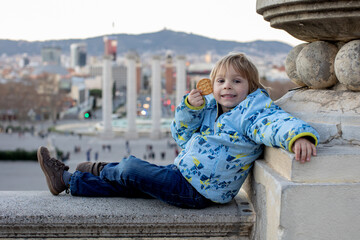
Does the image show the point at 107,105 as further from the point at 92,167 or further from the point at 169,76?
the point at 169,76

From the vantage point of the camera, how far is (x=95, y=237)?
295cm

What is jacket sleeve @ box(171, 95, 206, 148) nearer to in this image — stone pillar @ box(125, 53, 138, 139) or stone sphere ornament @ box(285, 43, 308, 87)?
stone sphere ornament @ box(285, 43, 308, 87)

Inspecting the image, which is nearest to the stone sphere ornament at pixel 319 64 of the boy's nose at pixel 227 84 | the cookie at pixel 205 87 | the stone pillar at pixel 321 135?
the stone pillar at pixel 321 135

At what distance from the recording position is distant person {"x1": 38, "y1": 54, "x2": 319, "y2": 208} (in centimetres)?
303

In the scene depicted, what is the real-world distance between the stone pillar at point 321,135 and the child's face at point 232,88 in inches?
11.5

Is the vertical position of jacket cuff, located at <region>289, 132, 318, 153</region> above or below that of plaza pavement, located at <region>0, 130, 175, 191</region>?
above

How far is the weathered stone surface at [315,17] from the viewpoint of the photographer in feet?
9.04

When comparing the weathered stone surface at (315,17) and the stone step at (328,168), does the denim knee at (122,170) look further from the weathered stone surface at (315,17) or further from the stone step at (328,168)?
the weathered stone surface at (315,17)

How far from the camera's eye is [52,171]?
11.7 feet

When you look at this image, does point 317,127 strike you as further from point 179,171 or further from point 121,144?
point 121,144

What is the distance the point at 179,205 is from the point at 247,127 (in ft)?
2.18

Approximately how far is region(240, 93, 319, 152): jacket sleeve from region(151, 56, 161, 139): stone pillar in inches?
1622

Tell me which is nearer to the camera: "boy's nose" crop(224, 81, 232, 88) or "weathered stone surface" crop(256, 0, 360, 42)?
"weathered stone surface" crop(256, 0, 360, 42)

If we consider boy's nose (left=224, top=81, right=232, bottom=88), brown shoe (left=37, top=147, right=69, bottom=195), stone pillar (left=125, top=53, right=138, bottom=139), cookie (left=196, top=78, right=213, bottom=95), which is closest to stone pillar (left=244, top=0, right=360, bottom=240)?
boy's nose (left=224, top=81, right=232, bottom=88)
